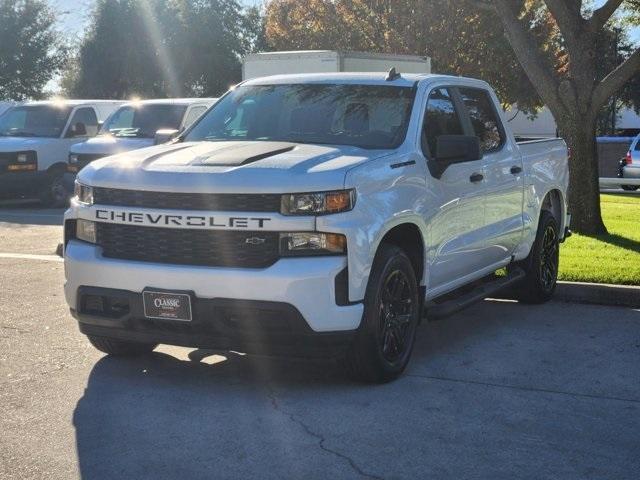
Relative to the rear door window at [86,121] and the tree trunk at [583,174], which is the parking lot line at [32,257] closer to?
the tree trunk at [583,174]

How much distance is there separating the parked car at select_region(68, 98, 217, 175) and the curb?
853 cm

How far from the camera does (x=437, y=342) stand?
24.8 feet

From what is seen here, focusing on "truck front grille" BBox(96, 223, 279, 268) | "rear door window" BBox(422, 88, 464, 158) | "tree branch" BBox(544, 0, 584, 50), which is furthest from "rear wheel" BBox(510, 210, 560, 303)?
"tree branch" BBox(544, 0, 584, 50)

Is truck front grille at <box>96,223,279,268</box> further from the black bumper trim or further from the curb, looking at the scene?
the curb

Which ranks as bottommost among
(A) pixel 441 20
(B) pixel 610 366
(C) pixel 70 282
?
(B) pixel 610 366

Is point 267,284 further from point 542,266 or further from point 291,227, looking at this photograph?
point 542,266

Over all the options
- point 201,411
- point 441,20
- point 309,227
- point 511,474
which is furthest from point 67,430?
point 441,20

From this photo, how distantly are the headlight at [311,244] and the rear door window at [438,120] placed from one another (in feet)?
4.69

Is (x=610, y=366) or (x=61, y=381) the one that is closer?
(x=61, y=381)

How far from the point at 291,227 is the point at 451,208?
1767mm

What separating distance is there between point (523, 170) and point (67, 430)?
15.2 feet

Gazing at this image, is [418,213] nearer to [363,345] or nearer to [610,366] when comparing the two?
[363,345]

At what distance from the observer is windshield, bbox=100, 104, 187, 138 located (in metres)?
16.8

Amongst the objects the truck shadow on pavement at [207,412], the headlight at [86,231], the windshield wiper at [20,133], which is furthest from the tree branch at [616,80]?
the windshield wiper at [20,133]
